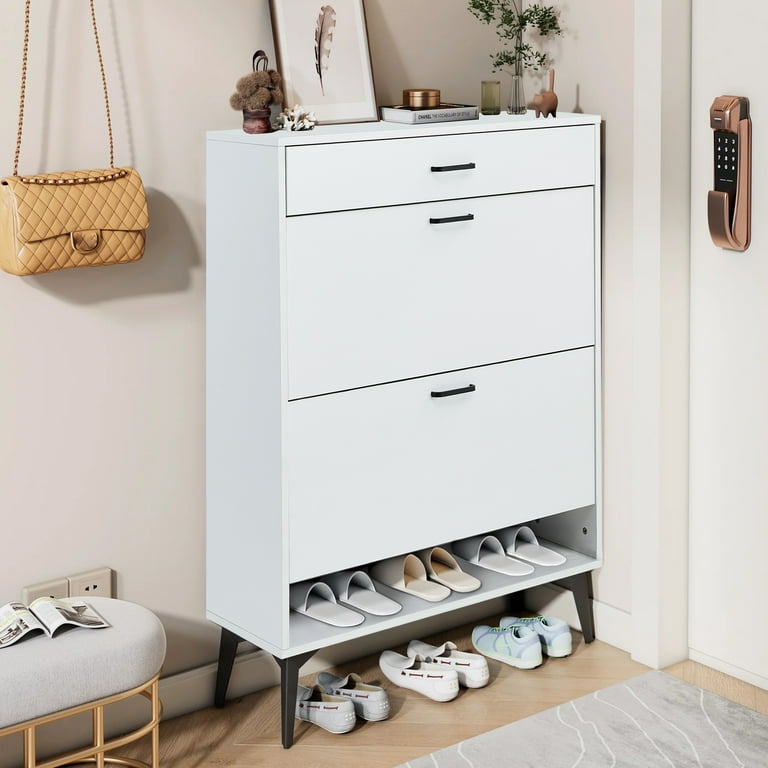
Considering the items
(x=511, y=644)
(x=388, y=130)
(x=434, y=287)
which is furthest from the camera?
(x=511, y=644)

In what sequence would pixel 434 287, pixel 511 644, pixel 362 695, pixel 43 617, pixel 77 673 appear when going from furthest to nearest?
pixel 511 644 < pixel 362 695 < pixel 434 287 < pixel 43 617 < pixel 77 673

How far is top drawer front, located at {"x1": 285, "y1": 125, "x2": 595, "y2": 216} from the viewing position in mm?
2246

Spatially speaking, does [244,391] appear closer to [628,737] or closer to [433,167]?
[433,167]

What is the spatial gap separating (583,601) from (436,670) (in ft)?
1.52

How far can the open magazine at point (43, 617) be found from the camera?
6.84 ft

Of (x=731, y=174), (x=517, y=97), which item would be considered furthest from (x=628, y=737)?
(x=517, y=97)

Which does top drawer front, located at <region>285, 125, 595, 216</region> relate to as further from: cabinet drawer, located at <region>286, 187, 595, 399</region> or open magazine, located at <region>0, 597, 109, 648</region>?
open magazine, located at <region>0, 597, 109, 648</region>

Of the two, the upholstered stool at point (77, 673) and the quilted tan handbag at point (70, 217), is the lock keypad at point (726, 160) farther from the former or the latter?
the upholstered stool at point (77, 673)

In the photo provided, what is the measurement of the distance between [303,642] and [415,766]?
1.14ft

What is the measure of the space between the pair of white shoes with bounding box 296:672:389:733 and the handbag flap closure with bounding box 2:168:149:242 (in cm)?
109

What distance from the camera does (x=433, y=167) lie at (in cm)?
241

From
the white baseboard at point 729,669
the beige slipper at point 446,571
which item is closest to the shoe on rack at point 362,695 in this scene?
the beige slipper at point 446,571

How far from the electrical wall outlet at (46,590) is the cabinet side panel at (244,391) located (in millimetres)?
324

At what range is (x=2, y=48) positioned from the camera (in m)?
2.18
